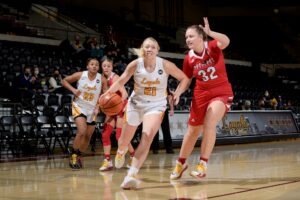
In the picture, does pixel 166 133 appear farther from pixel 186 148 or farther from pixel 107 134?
pixel 186 148

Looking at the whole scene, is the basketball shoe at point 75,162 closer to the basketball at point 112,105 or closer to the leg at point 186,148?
the basketball at point 112,105

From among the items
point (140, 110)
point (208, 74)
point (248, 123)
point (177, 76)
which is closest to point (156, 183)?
point (140, 110)

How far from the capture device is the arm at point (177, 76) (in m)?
6.41

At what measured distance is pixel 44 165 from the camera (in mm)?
9500

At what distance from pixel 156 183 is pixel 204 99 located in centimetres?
121

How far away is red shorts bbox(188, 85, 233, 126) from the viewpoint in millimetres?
6605

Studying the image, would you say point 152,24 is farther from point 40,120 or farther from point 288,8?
point 40,120

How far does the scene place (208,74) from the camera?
6.59m

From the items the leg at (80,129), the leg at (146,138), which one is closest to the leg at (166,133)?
the leg at (80,129)

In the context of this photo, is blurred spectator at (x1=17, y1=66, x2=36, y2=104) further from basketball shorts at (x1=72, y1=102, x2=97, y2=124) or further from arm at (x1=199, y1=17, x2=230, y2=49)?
arm at (x1=199, y1=17, x2=230, y2=49)

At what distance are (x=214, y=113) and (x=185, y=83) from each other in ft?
1.71

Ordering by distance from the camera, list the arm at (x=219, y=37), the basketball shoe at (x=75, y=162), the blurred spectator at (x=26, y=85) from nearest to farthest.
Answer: the arm at (x=219, y=37)
the basketball shoe at (x=75, y=162)
the blurred spectator at (x=26, y=85)

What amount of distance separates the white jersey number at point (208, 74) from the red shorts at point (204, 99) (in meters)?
0.14

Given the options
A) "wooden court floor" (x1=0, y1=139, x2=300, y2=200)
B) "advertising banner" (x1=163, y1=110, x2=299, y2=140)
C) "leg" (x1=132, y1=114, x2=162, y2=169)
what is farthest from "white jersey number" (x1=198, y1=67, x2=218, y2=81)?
"advertising banner" (x1=163, y1=110, x2=299, y2=140)
